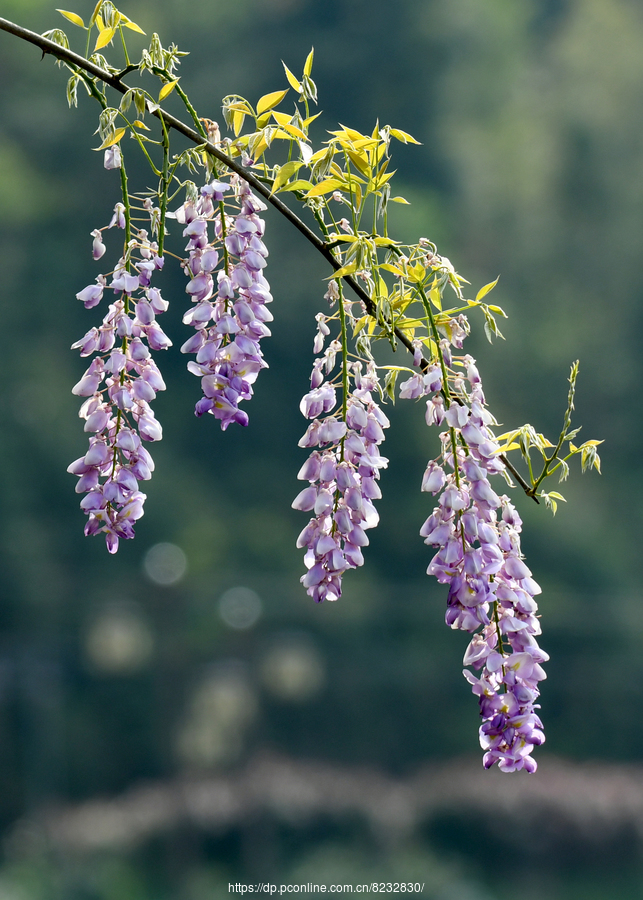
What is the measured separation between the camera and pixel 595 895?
4.07 metres

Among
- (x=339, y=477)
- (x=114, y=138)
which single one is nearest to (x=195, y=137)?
(x=114, y=138)

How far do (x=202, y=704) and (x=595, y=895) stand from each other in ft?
6.18

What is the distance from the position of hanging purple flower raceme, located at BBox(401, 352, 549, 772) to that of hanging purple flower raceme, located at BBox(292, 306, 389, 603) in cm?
2

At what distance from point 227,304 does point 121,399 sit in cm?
5

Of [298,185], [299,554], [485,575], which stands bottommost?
[485,575]

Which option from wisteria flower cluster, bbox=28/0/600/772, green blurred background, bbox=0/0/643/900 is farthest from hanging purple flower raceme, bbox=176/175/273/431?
green blurred background, bbox=0/0/643/900

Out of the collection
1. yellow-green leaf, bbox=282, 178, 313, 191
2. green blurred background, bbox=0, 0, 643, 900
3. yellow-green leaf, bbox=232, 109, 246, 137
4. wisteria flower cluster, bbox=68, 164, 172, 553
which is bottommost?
wisteria flower cluster, bbox=68, 164, 172, 553

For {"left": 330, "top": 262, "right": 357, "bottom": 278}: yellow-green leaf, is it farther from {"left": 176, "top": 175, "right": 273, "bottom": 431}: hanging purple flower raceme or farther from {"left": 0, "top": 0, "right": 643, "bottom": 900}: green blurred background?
{"left": 0, "top": 0, "right": 643, "bottom": 900}: green blurred background

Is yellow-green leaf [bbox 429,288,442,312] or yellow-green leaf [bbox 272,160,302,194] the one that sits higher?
yellow-green leaf [bbox 272,160,302,194]

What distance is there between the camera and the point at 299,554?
5.15 meters

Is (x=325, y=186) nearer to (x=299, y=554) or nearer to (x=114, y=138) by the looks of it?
(x=114, y=138)

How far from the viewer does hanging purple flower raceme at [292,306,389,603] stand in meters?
Result: 0.36

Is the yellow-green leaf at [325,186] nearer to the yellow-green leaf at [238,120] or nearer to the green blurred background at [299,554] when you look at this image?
the yellow-green leaf at [238,120]

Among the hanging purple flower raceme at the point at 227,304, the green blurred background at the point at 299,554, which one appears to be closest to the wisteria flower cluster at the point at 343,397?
the hanging purple flower raceme at the point at 227,304
